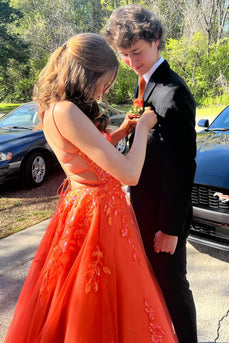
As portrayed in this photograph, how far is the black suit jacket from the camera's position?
55.9 inches

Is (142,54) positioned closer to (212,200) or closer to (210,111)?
(212,200)

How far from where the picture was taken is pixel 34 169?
5.62 metres

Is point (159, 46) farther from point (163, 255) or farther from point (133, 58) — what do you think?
point (163, 255)

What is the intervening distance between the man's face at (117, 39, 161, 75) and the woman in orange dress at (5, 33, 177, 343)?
0.20 m

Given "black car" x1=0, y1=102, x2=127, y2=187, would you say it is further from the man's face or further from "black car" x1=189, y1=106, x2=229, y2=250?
the man's face

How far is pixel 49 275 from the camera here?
1451mm

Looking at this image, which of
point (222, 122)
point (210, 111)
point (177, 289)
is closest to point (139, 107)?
point (177, 289)

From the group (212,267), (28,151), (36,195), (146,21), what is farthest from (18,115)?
(146,21)

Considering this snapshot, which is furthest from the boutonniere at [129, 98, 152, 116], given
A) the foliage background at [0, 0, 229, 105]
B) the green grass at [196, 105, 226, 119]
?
the foliage background at [0, 0, 229, 105]

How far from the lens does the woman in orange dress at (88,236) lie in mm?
1274

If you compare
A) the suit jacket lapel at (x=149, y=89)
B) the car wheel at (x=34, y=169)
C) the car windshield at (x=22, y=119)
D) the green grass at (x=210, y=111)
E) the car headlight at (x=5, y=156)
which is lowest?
the green grass at (x=210, y=111)

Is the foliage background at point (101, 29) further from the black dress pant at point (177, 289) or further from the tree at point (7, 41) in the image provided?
the black dress pant at point (177, 289)

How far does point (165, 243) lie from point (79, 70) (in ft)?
3.10

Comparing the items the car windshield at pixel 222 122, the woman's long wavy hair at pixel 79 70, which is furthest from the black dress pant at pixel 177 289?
the car windshield at pixel 222 122
